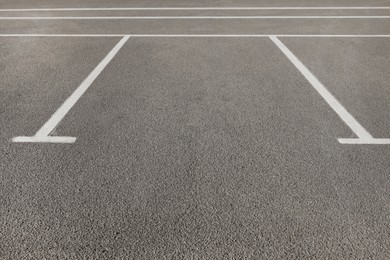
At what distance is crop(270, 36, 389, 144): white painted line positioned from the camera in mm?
3875

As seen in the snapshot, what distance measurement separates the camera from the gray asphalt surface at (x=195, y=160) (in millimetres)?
2645

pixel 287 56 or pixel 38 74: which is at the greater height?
pixel 287 56

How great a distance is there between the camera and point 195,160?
11.7 feet

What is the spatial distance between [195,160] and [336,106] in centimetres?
215

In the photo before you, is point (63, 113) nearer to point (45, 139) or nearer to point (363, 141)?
point (45, 139)

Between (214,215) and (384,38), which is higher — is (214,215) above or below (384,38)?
below

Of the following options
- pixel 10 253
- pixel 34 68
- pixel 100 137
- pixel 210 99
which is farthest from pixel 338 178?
pixel 34 68

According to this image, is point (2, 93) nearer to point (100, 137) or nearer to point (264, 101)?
point (100, 137)

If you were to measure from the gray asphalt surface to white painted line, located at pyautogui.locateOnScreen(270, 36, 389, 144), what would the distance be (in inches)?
3.7

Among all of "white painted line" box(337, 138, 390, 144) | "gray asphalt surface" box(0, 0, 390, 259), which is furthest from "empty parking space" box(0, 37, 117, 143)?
"white painted line" box(337, 138, 390, 144)

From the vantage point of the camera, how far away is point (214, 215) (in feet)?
9.41

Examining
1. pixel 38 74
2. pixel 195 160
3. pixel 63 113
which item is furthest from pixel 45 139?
pixel 38 74

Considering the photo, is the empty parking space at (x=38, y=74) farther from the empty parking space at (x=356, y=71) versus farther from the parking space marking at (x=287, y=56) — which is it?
the empty parking space at (x=356, y=71)

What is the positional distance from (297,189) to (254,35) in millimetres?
5156
